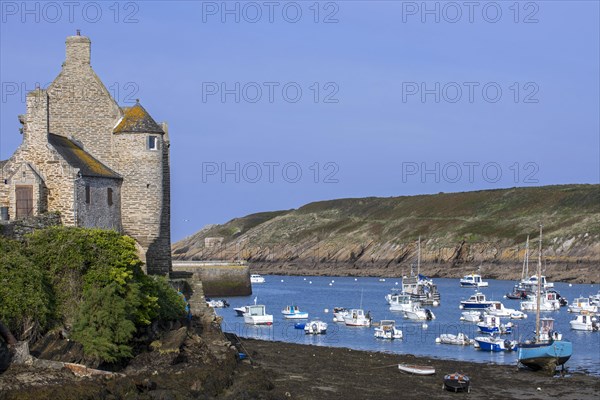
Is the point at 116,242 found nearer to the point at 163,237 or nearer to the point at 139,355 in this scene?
the point at 139,355

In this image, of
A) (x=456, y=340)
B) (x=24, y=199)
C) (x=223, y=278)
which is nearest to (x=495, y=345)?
(x=456, y=340)

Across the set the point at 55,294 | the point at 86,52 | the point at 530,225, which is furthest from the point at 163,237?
the point at 530,225

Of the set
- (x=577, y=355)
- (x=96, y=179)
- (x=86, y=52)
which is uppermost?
(x=86, y=52)

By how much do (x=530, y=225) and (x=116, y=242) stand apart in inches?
6157

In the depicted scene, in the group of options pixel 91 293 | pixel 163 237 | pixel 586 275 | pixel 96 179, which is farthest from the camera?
pixel 586 275

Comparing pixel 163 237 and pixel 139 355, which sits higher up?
pixel 163 237

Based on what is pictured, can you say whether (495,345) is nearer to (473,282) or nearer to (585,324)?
(585,324)

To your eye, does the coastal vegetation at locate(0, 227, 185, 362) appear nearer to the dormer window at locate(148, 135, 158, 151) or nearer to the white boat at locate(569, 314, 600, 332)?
the dormer window at locate(148, 135, 158, 151)

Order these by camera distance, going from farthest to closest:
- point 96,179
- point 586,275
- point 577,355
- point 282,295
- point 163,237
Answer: point 586,275, point 282,295, point 577,355, point 163,237, point 96,179

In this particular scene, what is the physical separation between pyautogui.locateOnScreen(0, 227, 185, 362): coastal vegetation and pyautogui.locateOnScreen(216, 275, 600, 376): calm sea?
26.3 m

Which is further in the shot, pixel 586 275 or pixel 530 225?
pixel 530 225

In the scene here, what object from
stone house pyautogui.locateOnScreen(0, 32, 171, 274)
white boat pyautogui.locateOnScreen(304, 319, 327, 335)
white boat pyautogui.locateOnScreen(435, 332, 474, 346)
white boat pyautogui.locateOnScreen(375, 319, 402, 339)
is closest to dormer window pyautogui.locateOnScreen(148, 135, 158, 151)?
stone house pyautogui.locateOnScreen(0, 32, 171, 274)

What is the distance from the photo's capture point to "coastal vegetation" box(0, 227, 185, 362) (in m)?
33.1

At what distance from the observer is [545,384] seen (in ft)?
151
